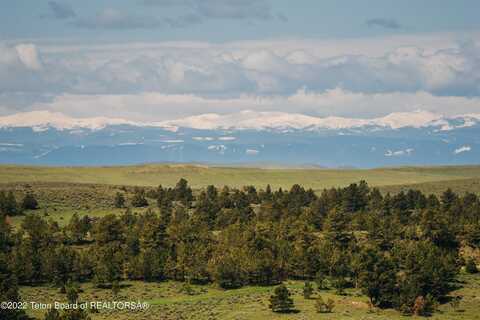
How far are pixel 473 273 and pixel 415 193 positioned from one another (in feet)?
199

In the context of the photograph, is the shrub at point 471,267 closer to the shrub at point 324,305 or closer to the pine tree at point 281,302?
the shrub at point 324,305

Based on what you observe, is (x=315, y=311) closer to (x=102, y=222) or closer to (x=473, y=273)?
(x=473, y=273)

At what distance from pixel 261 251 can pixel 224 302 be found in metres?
17.8

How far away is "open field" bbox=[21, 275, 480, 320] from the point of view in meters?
110

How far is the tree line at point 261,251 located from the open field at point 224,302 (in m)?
2.10

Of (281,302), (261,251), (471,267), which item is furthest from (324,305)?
(471,267)

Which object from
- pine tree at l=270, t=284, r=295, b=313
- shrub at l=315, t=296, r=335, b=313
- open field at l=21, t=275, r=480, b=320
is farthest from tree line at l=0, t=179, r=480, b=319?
shrub at l=315, t=296, r=335, b=313

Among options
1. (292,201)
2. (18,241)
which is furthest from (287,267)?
(292,201)

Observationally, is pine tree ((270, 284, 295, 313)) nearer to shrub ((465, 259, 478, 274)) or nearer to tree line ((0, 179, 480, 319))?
tree line ((0, 179, 480, 319))

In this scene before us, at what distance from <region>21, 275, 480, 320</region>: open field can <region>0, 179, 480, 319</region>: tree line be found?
6.88 feet

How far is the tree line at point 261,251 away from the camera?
122m

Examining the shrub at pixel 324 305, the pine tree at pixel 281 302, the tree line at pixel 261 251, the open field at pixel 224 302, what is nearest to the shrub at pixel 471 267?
the tree line at pixel 261 251

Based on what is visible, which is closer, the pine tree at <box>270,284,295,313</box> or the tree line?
the pine tree at <box>270,284,295,313</box>

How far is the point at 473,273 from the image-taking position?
448 ft
